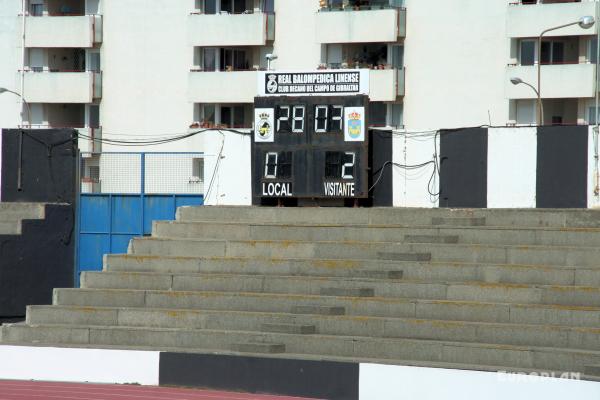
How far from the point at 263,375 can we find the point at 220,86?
30.6 m

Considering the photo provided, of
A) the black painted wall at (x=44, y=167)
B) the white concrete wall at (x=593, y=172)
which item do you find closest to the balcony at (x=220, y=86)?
the black painted wall at (x=44, y=167)

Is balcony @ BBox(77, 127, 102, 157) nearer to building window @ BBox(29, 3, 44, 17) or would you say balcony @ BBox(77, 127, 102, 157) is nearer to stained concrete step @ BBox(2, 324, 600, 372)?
building window @ BBox(29, 3, 44, 17)

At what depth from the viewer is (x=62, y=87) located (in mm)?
54656

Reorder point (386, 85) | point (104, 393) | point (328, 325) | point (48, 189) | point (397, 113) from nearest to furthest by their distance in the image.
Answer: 1. point (104, 393)
2. point (328, 325)
3. point (48, 189)
4. point (386, 85)
5. point (397, 113)

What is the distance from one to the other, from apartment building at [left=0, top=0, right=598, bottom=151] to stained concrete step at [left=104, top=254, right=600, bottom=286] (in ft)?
79.6

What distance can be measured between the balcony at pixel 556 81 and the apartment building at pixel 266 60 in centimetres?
4

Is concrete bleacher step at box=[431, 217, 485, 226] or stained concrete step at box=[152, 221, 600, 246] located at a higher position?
concrete bleacher step at box=[431, 217, 485, 226]

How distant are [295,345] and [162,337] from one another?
2.72 m

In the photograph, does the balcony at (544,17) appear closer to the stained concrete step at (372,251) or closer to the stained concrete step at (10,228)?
the stained concrete step at (372,251)

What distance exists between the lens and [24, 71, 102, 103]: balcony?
54.3 m

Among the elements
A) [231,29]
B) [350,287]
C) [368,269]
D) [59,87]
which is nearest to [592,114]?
[231,29]

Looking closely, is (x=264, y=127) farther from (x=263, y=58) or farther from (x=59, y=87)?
(x=59, y=87)

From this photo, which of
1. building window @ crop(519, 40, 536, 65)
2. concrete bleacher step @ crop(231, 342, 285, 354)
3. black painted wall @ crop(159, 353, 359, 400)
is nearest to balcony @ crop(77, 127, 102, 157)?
building window @ crop(519, 40, 536, 65)

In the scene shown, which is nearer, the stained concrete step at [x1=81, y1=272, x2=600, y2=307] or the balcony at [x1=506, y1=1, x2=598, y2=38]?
the stained concrete step at [x1=81, y1=272, x2=600, y2=307]
